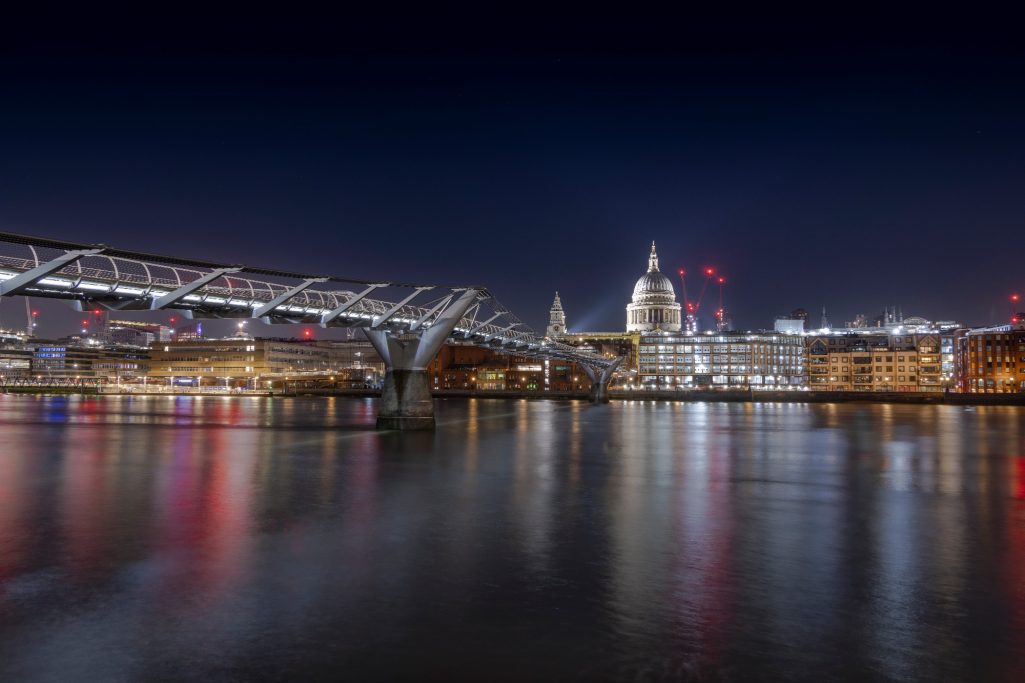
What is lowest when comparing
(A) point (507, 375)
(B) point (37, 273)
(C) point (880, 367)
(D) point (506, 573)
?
(D) point (506, 573)

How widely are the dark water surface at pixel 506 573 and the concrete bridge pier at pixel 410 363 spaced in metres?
16.7

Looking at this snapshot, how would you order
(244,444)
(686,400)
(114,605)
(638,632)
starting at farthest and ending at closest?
(686,400) → (244,444) → (114,605) → (638,632)

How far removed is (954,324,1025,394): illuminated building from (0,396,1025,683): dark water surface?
126 metres

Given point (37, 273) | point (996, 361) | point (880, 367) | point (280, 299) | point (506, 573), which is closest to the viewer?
point (506, 573)

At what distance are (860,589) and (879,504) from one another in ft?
39.8

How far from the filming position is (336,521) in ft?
68.3

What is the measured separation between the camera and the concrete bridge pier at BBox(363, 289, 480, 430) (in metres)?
50.2

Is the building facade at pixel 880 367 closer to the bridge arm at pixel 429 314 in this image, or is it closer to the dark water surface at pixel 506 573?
the bridge arm at pixel 429 314

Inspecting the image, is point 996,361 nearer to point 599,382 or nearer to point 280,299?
point 599,382

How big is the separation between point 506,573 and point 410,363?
36712mm

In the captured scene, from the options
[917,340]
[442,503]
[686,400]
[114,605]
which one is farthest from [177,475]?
[917,340]

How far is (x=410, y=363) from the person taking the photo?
167ft

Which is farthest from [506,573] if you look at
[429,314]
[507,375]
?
[507,375]

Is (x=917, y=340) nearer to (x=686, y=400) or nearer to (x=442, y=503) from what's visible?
(x=686, y=400)
